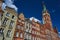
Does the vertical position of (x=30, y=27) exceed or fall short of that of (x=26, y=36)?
it exceeds it

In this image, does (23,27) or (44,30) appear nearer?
(23,27)

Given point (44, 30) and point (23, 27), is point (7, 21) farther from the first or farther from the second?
point (44, 30)

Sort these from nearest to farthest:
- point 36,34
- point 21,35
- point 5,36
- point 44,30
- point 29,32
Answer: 1. point 5,36
2. point 21,35
3. point 29,32
4. point 36,34
5. point 44,30

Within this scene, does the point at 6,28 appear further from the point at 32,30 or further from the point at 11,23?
the point at 32,30

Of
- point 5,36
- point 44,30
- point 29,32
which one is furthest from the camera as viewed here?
point 44,30

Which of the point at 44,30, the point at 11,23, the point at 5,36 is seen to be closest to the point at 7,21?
the point at 11,23

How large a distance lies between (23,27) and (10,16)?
650 centimetres

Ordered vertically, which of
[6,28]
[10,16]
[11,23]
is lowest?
[6,28]

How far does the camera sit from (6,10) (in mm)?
32969

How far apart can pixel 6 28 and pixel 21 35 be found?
6433 mm

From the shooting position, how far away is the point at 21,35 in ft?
116

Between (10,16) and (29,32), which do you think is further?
(29,32)

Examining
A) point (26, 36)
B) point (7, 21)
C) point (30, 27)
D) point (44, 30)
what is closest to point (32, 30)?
point (30, 27)

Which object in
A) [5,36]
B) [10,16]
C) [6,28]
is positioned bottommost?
[5,36]
